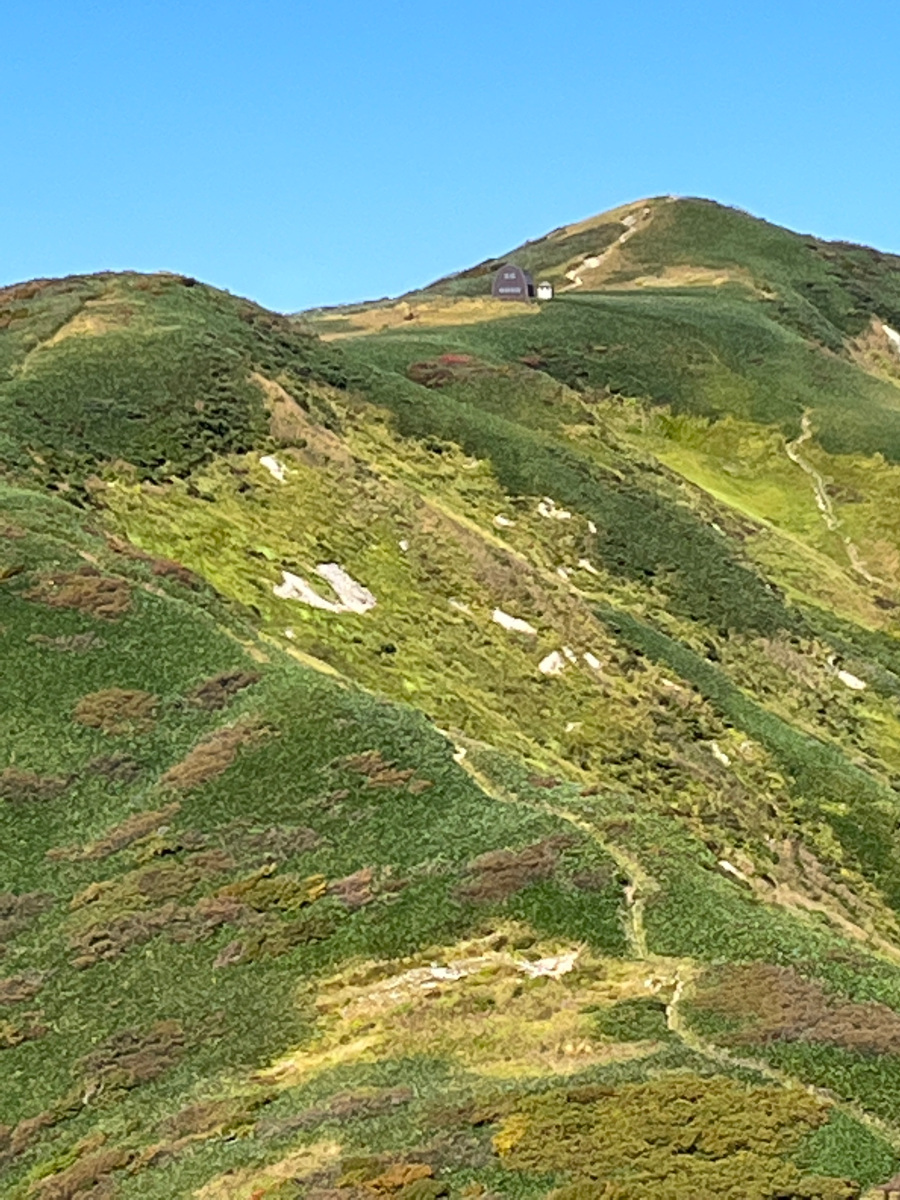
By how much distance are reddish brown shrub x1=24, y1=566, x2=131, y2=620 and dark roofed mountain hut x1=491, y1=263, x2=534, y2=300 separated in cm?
9902

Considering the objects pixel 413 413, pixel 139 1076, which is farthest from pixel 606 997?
pixel 413 413

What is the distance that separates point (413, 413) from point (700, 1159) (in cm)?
6689

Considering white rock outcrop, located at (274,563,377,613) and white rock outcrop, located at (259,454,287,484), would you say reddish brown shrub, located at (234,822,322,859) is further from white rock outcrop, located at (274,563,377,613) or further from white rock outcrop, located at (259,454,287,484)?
white rock outcrop, located at (259,454,287,484)

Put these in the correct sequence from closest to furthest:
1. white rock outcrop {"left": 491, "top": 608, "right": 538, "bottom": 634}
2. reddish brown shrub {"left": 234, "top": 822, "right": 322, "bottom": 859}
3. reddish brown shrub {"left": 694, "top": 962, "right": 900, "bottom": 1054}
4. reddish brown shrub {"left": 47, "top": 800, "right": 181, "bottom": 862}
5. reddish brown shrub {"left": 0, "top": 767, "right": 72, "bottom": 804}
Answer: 1. reddish brown shrub {"left": 694, "top": 962, "right": 900, "bottom": 1054}
2. reddish brown shrub {"left": 234, "top": 822, "right": 322, "bottom": 859}
3. reddish brown shrub {"left": 47, "top": 800, "right": 181, "bottom": 862}
4. reddish brown shrub {"left": 0, "top": 767, "right": 72, "bottom": 804}
5. white rock outcrop {"left": 491, "top": 608, "right": 538, "bottom": 634}

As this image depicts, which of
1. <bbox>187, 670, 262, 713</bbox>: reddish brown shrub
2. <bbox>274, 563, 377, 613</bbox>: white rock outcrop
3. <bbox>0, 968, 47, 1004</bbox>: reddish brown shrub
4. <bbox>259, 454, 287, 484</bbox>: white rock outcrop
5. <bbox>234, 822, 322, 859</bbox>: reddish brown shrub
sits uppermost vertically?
<bbox>259, 454, 287, 484</bbox>: white rock outcrop

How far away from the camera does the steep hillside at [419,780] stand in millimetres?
27922

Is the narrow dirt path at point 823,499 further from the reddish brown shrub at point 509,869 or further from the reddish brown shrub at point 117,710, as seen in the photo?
the reddish brown shrub at point 509,869

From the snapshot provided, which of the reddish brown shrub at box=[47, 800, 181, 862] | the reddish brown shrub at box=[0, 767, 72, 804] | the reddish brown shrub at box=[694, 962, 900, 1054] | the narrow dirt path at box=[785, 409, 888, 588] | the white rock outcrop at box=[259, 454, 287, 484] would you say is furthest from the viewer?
the narrow dirt path at box=[785, 409, 888, 588]

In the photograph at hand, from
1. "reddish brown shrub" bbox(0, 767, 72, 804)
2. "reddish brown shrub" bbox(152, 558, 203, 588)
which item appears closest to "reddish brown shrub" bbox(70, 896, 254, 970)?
"reddish brown shrub" bbox(0, 767, 72, 804)

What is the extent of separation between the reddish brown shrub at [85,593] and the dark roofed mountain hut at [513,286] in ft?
325

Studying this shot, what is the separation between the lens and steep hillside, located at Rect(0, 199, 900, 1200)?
27.9 meters

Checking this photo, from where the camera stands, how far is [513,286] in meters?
150

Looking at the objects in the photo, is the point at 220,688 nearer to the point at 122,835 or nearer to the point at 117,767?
the point at 117,767

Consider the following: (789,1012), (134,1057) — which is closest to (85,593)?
(134,1057)
